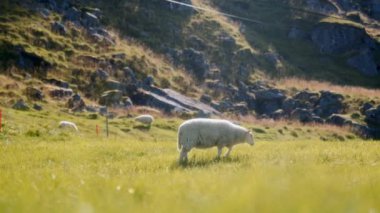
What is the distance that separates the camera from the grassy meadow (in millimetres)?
3879

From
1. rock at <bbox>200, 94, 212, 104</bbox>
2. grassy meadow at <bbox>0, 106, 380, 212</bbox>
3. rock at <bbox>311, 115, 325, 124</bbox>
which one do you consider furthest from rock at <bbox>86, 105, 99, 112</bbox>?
rock at <bbox>311, 115, 325, 124</bbox>

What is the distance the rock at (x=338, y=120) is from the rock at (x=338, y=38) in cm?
3322

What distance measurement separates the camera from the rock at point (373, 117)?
65500mm

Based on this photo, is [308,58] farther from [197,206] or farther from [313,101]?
[197,206]

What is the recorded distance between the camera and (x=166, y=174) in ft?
34.4

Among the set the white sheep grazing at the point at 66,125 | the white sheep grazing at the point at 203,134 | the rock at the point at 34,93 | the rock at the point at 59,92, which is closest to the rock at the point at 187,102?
the rock at the point at 59,92

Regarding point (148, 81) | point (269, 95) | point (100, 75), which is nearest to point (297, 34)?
point (269, 95)

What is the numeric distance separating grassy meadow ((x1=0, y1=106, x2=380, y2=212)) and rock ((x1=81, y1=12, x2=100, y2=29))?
27757mm

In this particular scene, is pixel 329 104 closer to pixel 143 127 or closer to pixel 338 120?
pixel 338 120

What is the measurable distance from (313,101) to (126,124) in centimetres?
3583

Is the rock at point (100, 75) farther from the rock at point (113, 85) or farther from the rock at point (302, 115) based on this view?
the rock at point (302, 115)

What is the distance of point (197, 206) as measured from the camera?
156 inches

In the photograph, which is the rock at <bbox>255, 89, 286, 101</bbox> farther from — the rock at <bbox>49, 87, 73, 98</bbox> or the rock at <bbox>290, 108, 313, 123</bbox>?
the rock at <bbox>49, 87, 73, 98</bbox>

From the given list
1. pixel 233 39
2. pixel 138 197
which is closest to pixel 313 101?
pixel 233 39
